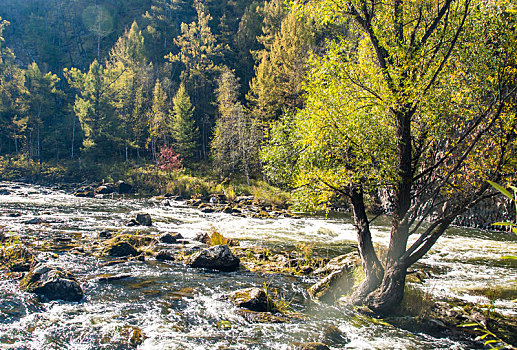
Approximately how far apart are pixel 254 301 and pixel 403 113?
22.6 feet

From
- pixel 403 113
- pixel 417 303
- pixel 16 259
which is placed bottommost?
pixel 16 259

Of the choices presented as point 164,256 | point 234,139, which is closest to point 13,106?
point 234,139

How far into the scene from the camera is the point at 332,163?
10.1 meters

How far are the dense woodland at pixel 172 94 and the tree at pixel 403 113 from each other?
29.5 meters

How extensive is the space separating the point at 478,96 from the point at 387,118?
241 cm

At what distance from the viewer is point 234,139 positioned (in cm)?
5062

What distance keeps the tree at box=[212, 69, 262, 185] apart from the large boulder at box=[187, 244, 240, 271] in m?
32.5

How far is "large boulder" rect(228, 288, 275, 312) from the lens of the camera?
9.70 meters

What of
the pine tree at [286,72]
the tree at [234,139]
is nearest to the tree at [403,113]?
the tree at [234,139]

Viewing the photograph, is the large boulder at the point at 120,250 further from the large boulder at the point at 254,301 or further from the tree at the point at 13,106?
the tree at the point at 13,106

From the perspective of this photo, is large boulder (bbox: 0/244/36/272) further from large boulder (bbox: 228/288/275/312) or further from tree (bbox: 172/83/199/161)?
tree (bbox: 172/83/199/161)

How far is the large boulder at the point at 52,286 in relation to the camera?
9734mm

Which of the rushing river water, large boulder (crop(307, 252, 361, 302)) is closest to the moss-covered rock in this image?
the rushing river water

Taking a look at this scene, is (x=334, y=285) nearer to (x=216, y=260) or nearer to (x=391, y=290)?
(x=391, y=290)
